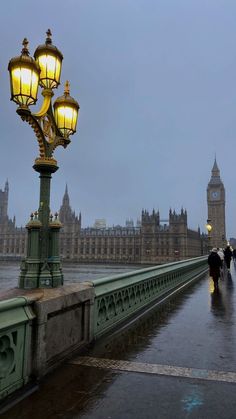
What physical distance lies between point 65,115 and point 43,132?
41.0 inches

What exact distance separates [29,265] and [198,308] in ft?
22.2

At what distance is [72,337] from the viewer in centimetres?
582

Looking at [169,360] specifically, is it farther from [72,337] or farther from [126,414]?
[126,414]

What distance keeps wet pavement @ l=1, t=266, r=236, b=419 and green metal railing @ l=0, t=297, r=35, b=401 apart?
0.28 m

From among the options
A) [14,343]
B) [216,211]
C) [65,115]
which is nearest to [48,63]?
[65,115]

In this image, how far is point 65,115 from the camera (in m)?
7.77

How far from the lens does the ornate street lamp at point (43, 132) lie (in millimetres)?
6352

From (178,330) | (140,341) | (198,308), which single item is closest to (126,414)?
(140,341)

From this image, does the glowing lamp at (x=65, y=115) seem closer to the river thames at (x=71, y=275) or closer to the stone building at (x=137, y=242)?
the river thames at (x=71, y=275)

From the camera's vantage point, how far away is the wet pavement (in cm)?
397

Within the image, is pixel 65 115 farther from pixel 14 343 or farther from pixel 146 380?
pixel 146 380

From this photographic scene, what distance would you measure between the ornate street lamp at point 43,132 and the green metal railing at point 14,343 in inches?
71.1

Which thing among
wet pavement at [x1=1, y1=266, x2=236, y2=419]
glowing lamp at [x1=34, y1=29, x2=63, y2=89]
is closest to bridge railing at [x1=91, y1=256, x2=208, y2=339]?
wet pavement at [x1=1, y1=266, x2=236, y2=419]

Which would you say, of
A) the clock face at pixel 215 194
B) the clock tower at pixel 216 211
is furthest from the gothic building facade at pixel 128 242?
the clock face at pixel 215 194
